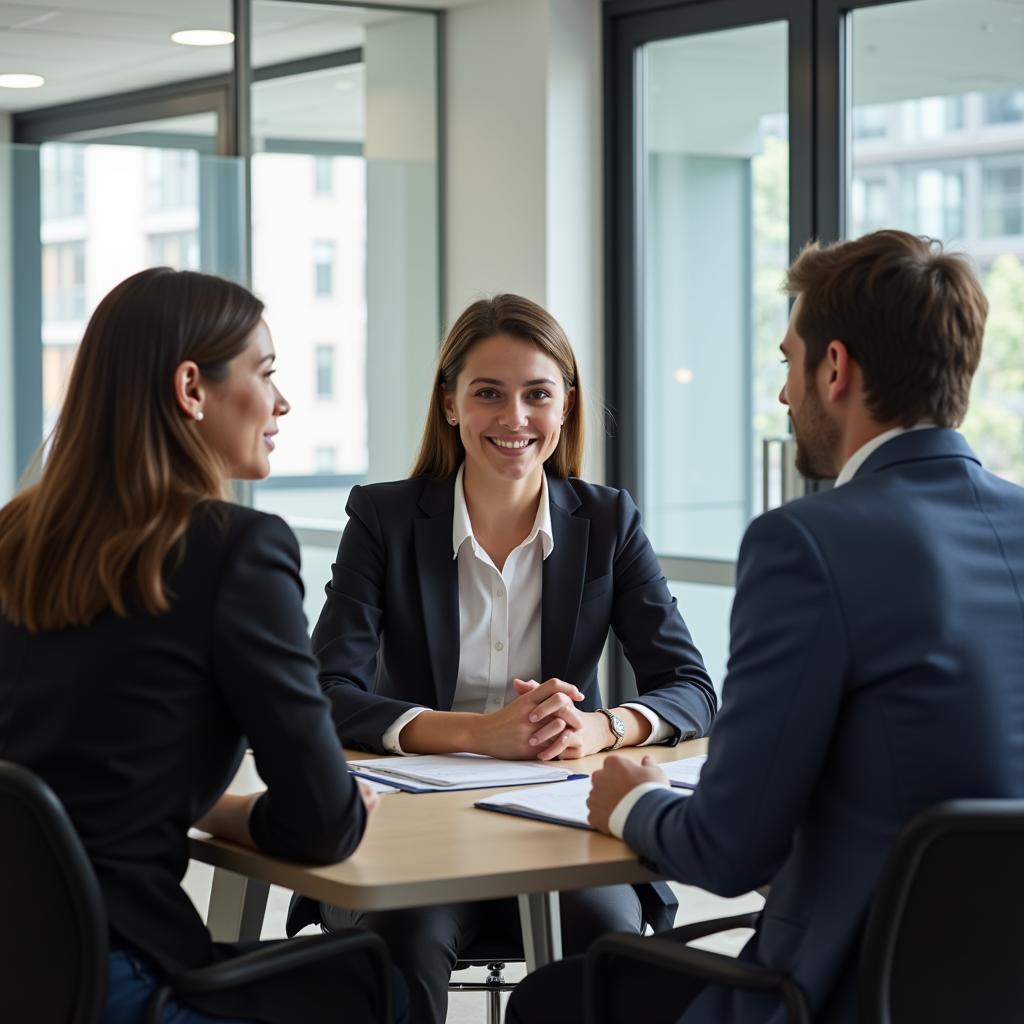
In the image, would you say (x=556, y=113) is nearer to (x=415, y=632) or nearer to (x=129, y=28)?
(x=129, y=28)

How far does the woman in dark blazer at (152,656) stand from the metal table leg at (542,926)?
0.46 meters

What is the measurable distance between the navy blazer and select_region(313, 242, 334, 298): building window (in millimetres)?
4022

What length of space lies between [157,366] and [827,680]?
0.82m

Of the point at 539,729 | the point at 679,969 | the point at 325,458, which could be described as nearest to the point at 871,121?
the point at 325,458

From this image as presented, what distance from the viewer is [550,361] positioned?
9.43 ft

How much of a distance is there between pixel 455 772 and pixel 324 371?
3.44 metres

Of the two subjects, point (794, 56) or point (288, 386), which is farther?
point (288, 386)

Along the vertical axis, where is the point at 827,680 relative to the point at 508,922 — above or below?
above

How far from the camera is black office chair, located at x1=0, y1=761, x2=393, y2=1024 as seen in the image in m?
1.63

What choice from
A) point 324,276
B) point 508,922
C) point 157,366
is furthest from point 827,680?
point 324,276

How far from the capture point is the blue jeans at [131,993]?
171cm

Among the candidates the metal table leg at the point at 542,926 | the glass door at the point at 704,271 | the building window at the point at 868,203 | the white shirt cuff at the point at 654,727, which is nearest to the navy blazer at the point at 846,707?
the metal table leg at the point at 542,926

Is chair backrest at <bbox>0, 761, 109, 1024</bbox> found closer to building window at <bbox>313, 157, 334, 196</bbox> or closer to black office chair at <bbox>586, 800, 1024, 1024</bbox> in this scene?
black office chair at <bbox>586, 800, 1024, 1024</bbox>

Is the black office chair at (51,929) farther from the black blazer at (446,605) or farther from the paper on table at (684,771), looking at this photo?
the black blazer at (446,605)
